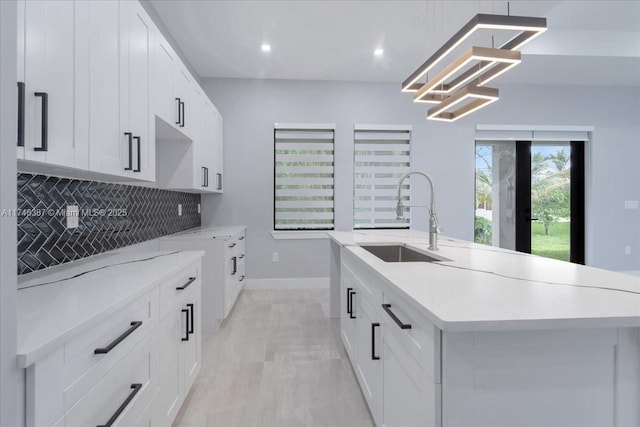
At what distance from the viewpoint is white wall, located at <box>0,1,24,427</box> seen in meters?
0.66

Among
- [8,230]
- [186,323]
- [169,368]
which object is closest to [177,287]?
[186,323]

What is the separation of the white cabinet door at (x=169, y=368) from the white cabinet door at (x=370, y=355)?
0.93 metres

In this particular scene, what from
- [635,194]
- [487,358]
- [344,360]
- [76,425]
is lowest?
[344,360]

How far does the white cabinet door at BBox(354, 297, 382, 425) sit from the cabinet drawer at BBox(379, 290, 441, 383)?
165mm

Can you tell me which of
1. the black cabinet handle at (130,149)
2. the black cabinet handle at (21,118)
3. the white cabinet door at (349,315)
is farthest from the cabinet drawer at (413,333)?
the black cabinet handle at (130,149)

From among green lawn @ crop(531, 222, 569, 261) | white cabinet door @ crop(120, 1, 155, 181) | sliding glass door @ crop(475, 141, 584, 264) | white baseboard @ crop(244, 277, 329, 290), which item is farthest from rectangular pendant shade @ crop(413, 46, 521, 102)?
green lawn @ crop(531, 222, 569, 261)

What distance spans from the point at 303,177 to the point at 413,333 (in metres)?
3.69

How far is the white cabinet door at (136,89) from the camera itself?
1.63m

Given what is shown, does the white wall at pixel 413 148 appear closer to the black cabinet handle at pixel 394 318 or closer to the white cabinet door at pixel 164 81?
the white cabinet door at pixel 164 81

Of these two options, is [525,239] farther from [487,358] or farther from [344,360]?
[487,358]

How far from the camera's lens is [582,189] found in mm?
5039

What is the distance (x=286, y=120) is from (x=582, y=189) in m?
4.52

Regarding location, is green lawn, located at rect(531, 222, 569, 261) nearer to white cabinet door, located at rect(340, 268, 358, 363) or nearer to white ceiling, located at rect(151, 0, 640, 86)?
white ceiling, located at rect(151, 0, 640, 86)

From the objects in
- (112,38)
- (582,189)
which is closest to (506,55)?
(112,38)
